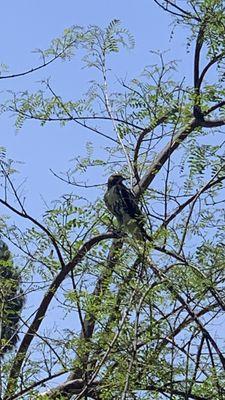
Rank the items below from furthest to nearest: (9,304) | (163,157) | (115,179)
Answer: (115,179)
(163,157)
(9,304)

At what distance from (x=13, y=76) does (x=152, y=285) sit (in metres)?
1.49

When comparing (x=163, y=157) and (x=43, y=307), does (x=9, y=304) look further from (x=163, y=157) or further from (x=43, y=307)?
(x=163, y=157)

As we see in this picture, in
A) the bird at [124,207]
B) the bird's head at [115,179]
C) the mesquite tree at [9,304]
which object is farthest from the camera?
the bird's head at [115,179]

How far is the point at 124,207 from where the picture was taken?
524 centimetres

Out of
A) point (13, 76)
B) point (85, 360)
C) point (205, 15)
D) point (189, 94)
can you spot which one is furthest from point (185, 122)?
point (85, 360)

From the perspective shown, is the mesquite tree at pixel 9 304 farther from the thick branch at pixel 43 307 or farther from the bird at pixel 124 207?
the bird at pixel 124 207

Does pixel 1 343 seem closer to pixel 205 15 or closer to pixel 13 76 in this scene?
pixel 13 76

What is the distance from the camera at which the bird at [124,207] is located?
15.4 feet

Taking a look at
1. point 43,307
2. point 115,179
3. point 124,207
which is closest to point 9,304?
point 43,307

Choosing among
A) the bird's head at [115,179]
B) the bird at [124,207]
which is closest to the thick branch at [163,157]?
the bird at [124,207]

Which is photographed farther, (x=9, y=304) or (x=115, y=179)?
(x=115, y=179)

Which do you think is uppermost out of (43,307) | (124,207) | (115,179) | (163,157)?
(115,179)

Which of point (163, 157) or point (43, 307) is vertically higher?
point (163, 157)

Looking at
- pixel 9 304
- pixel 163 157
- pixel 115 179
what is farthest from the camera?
pixel 115 179
